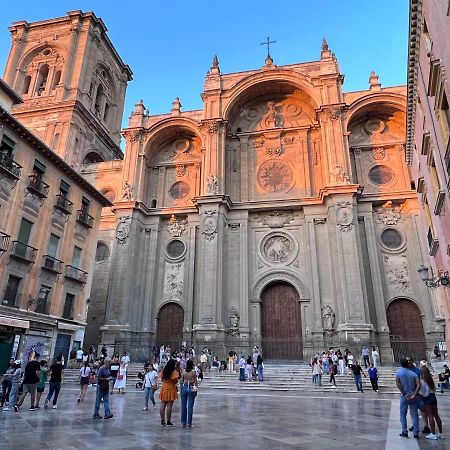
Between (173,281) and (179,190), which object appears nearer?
(173,281)

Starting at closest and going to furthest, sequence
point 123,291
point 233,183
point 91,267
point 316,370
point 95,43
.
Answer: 1. point 316,370
2. point 91,267
3. point 123,291
4. point 233,183
5. point 95,43

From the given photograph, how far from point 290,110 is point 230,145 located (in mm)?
5709

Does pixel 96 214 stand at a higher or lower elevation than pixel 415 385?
higher

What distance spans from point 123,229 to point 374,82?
2185 centimetres

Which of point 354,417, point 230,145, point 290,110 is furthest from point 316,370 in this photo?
point 290,110

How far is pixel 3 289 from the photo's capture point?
16.8m

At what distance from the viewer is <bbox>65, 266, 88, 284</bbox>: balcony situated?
2109 cm

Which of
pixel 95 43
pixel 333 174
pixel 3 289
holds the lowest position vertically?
pixel 3 289

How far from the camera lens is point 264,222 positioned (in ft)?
92.4

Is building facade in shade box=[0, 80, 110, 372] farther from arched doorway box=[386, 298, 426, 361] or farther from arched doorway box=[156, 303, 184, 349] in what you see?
arched doorway box=[386, 298, 426, 361]

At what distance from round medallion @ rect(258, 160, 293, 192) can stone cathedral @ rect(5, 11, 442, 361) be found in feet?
0.28

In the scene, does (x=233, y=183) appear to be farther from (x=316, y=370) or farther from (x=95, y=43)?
(x=95, y=43)

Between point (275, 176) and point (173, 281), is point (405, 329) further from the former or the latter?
point (173, 281)

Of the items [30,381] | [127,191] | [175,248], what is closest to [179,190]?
[127,191]
